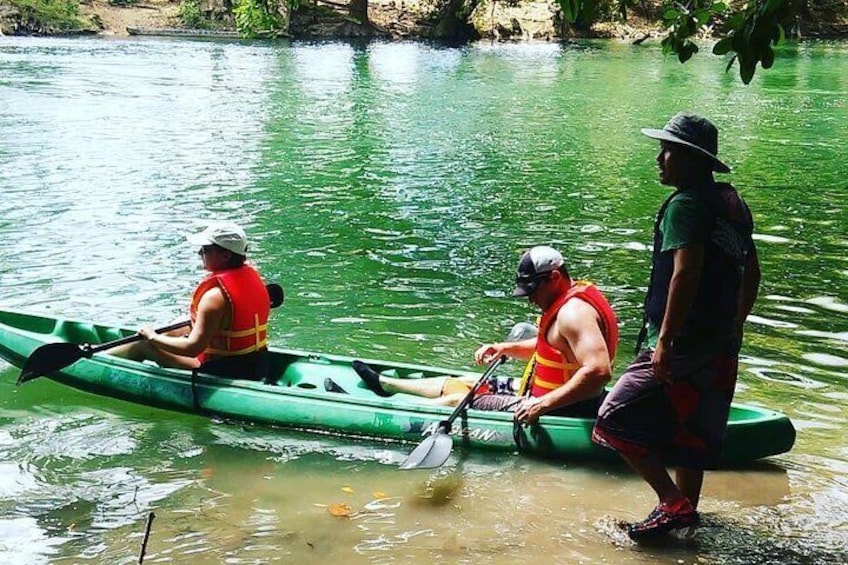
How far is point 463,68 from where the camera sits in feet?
104

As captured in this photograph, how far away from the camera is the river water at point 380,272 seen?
4.76 meters

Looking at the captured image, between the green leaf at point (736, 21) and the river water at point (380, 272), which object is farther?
the river water at point (380, 272)

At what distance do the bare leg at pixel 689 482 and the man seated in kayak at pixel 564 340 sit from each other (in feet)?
2.04

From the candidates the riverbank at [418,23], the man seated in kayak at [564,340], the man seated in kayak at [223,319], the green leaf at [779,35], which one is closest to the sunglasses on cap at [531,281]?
the man seated in kayak at [564,340]

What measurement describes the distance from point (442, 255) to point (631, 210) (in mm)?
3129

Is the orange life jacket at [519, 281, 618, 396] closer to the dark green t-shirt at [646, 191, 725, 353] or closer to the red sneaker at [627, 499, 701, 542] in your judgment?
the red sneaker at [627, 499, 701, 542]

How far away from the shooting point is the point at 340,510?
16.2 ft

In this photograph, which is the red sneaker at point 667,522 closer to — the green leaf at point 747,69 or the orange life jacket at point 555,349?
the orange life jacket at point 555,349

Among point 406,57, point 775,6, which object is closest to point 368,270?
point 775,6

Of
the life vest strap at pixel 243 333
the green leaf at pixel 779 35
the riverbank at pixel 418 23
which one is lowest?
the life vest strap at pixel 243 333

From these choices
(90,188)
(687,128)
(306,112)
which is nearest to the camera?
(687,128)

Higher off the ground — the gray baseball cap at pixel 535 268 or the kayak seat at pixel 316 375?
the gray baseball cap at pixel 535 268

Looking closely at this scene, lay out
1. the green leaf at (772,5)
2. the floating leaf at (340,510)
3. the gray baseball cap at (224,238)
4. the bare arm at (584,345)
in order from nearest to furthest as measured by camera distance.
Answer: the green leaf at (772,5)
the bare arm at (584,345)
the floating leaf at (340,510)
the gray baseball cap at (224,238)

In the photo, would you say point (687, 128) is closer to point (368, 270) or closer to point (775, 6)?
point (775, 6)
